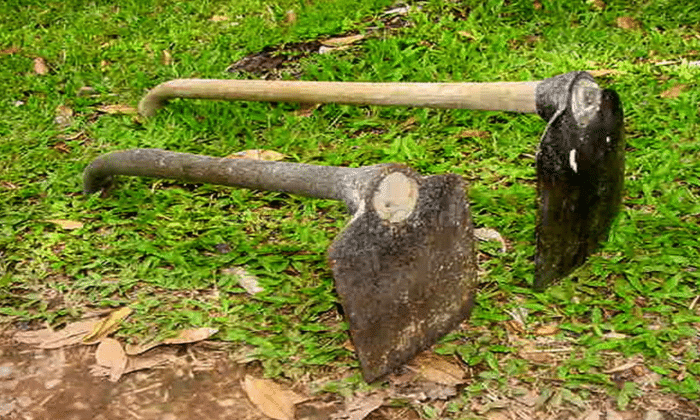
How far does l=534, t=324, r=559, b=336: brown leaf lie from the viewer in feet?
8.56

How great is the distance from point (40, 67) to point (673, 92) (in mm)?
3717

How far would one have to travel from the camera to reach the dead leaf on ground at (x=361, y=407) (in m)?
2.33

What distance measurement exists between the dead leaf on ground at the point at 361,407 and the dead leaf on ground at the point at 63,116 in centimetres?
282

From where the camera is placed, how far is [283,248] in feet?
10.4

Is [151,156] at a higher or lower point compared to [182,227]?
higher

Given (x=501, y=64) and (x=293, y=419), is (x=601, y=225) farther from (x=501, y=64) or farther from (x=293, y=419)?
(x=501, y=64)

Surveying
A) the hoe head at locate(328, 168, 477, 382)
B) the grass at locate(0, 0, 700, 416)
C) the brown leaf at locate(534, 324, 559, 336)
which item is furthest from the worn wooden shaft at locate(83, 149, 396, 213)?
the brown leaf at locate(534, 324, 559, 336)

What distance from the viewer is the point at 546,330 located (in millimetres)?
2621

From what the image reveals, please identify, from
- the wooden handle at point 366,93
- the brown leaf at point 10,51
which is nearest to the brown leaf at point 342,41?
the wooden handle at point 366,93

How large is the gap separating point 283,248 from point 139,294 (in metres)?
0.56

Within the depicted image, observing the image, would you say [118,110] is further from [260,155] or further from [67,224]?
[67,224]

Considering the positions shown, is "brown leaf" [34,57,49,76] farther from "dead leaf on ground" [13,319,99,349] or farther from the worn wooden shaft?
"dead leaf on ground" [13,319,99,349]

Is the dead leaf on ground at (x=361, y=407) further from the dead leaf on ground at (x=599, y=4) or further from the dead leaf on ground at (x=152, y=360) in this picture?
the dead leaf on ground at (x=599, y=4)

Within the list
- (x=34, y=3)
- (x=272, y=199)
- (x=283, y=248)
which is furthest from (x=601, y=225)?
(x=34, y=3)
